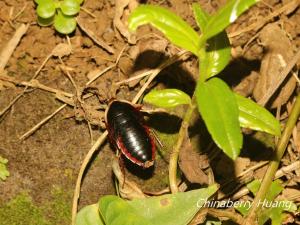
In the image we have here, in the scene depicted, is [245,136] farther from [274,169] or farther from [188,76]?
[188,76]

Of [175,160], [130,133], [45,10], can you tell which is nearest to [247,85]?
[175,160]

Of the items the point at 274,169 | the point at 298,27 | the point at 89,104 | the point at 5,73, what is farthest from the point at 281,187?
the point at 5,73

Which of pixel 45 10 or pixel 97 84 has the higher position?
pixel 45 10

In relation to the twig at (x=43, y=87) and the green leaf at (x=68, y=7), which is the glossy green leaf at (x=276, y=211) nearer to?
the twig at (x=43, y=87)

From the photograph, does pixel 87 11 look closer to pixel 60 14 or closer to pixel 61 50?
pixel 60 14

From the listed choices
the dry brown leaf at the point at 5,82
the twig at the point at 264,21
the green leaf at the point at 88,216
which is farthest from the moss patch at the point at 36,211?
the twig at the point at 264,21

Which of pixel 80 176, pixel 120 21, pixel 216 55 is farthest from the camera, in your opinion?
pixel 120 21
